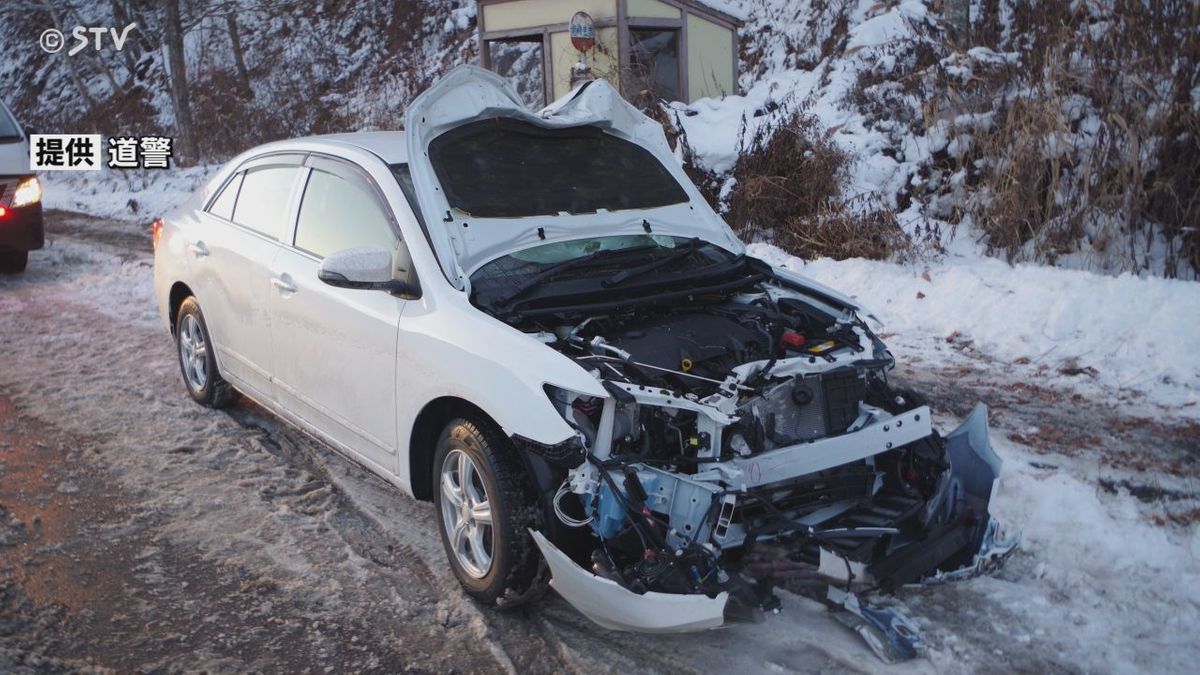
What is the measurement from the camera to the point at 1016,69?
31.4 ft

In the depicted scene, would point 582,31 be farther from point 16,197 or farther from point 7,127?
point 16,197

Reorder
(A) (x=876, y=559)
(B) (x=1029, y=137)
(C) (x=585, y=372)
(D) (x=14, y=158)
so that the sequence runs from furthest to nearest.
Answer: (D) (x=14, y=158), (B) (x=1029, y=137), (A) (x=876, y=559), (C) (x=585, y=372)

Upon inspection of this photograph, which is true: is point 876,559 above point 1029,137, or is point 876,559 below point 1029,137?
below

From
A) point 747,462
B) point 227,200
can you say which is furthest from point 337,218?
point 747,462

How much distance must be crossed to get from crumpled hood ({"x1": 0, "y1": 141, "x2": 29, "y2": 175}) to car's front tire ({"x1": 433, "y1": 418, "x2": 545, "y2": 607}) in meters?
8.43

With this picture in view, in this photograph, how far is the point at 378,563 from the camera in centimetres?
424

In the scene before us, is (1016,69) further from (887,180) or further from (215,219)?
(215,219)

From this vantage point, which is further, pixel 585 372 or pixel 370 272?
pixel 370 272

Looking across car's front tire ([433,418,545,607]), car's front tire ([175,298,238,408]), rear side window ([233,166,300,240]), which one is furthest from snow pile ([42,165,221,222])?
car's front tire ([433,418,545,607])

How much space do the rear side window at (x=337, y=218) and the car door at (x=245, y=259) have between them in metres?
0.19

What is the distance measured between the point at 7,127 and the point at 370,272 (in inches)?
333

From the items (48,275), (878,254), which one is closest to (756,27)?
(878,254)

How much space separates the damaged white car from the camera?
350cm

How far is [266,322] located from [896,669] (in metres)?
3.45
